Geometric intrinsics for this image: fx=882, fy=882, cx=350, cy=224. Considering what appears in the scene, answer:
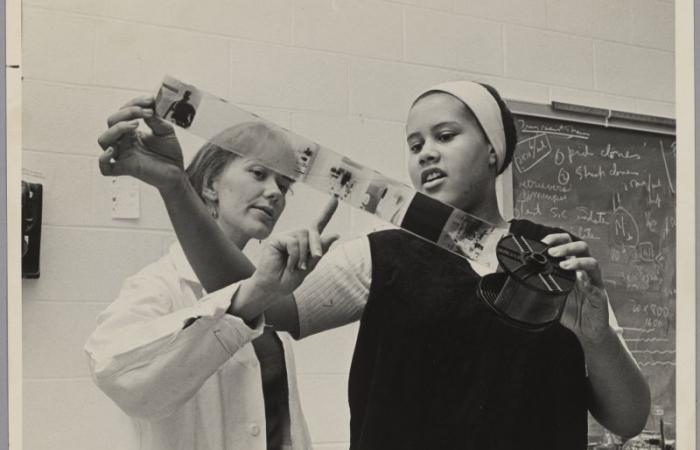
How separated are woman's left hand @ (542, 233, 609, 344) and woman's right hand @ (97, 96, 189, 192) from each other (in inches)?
31.2

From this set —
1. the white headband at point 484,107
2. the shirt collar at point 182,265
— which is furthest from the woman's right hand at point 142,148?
the white headband at point 484,107

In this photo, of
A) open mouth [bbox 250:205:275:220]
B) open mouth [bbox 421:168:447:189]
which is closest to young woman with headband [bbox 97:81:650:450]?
open mouth [bbox 421:168:447:189]

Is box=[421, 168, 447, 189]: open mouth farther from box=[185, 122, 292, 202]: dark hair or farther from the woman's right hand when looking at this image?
the woman's right hand

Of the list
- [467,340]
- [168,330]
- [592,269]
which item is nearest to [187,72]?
[168,330]

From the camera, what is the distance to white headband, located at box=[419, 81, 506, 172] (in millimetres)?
1865

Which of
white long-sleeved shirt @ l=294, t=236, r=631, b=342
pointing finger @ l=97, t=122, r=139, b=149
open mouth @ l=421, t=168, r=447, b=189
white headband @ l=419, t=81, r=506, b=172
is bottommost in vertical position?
white long-sleeved shirt @ l=294, t=236, r=631, b=342

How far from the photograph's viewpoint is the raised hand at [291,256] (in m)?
1.63

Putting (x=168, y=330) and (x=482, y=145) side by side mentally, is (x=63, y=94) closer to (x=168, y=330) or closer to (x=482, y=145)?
(x=168, y=330)

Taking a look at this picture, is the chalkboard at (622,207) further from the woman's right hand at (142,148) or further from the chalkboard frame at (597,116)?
the woman's right hand at (142,148)

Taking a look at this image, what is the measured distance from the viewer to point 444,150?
5.95 ft

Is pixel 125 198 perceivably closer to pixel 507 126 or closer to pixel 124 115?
pixel 124 115

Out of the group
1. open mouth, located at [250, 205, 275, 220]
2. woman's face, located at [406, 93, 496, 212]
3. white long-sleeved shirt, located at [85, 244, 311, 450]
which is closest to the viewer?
white long-sleeved shirt, located at [85, 244, 311, 450]

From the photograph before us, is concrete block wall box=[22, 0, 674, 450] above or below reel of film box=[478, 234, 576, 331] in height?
above

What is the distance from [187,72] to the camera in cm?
165
